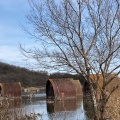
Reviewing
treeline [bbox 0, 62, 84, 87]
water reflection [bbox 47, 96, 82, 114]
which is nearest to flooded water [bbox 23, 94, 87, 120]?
water reflection [bbox 47, 96, 82, 114]

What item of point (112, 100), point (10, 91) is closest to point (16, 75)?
point (10, 91)

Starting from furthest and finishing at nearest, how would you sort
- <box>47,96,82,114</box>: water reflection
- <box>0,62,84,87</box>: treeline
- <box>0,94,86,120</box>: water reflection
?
<box>0,62,84,87</box>: treeline, <box>47,96,82,114</box>: water reflection, <box>0,94,86,120</box>: water reflection

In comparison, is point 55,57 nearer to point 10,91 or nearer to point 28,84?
point 10,91

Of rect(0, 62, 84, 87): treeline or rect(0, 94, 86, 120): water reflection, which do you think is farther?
rect(0, 62, 84, 87): treeline

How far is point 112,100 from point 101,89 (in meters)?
2.43

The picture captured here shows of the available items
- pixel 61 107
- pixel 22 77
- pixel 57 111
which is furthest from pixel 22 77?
pixel 57 111

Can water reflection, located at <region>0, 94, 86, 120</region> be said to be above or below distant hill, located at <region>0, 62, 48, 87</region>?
below

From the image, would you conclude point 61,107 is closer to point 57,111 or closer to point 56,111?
point 57,111

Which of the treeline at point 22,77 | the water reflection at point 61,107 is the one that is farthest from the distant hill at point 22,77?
the water reflection at point 61,107

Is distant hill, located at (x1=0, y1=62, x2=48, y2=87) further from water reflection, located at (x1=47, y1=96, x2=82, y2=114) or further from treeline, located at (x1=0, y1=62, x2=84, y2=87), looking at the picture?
water reflection, located at (x1=47, y1=96, x2=82, y2=114)

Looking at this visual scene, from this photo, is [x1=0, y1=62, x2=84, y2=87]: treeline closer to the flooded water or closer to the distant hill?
the distant hill

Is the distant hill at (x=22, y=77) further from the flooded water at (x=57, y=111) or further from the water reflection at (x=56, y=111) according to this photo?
the water reflection at (x=56, y=111)

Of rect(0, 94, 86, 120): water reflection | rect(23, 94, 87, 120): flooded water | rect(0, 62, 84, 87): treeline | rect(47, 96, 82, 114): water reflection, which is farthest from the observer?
rect(0, 62, 84, 87): treeline

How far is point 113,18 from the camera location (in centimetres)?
1131
